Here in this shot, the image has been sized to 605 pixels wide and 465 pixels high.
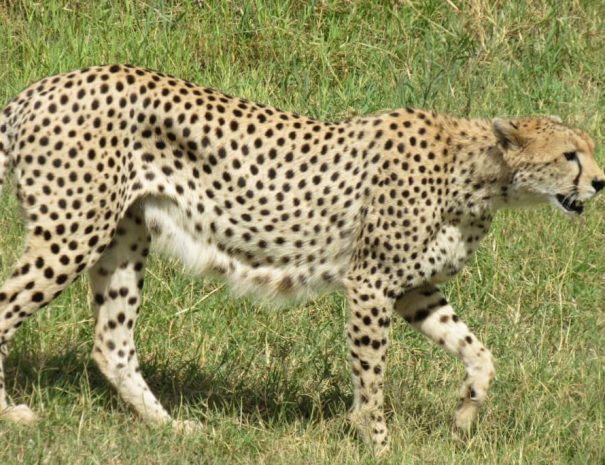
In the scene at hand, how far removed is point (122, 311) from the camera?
5.59m

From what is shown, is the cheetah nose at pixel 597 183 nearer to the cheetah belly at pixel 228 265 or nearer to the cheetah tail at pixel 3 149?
the cheetah belly at pixel 228 265

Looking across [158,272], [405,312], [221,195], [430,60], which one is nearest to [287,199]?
[221,195]

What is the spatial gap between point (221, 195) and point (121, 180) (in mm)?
412

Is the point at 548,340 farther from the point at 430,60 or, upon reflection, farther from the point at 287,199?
the point at 430,60

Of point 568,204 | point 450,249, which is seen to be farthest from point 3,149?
point 568,204

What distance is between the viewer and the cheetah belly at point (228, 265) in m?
5.36

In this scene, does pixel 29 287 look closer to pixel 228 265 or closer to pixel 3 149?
pixel 3 149

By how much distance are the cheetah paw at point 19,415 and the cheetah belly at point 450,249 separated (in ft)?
5.09

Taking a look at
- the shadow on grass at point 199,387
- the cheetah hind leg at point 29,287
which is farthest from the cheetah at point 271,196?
the shadow on grass at point 199,387

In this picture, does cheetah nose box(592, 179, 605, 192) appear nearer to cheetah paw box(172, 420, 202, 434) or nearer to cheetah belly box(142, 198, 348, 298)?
cheetah belly box(142, 198, 348, 298)

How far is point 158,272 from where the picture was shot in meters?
6.26

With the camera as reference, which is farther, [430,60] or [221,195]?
[430,60]

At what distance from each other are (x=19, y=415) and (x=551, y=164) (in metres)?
2.16

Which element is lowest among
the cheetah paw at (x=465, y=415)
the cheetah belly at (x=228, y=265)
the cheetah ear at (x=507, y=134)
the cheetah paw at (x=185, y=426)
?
the cheetah paw at (x=185, y=426)
